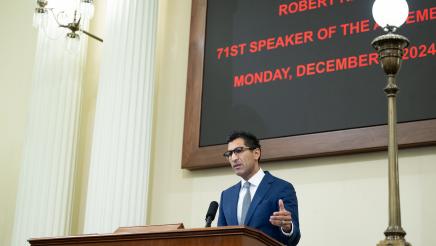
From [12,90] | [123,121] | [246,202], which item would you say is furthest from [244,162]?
[12,90]

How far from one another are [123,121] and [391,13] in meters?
2.59

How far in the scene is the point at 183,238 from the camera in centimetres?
338

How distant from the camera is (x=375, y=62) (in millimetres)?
5332

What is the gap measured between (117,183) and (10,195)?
1701 mm

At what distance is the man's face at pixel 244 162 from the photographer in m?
4.57

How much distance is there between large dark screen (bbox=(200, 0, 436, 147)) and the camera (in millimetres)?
5180

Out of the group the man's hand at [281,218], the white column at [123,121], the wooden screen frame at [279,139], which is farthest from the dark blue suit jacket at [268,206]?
the white column at [123,121]

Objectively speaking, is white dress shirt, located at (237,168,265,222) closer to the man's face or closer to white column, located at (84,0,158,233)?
the man's face

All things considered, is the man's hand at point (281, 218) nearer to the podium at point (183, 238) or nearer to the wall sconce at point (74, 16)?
the podium at point (183, 238)

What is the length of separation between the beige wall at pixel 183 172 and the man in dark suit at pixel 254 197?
0.94 m

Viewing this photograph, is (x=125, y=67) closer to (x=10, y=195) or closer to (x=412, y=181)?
(x=10, y=195)

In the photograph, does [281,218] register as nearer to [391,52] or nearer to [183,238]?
[183,238]

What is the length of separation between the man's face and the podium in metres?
1.07

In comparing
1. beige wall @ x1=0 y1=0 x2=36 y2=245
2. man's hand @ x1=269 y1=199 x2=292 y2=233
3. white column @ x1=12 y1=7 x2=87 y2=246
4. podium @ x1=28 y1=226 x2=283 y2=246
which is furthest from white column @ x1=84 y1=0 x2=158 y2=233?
man's hand @ x1=269 y1=199 x2=292 y2=233
